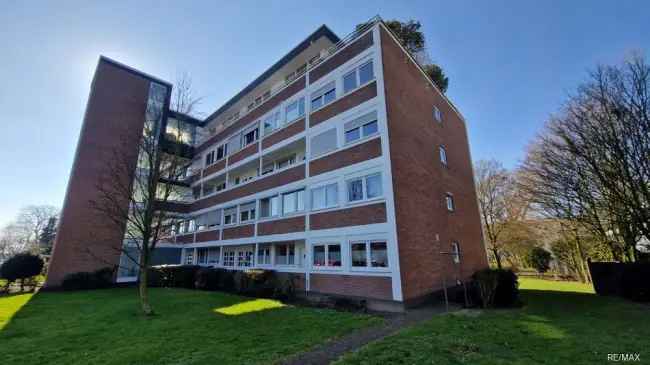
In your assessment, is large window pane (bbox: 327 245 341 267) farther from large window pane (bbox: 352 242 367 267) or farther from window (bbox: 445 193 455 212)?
window (bbox: 445 193 455 212)

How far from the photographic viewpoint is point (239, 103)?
28.9 m

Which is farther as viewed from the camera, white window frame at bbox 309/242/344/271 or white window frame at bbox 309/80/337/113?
white window frame at bbox 309/80/337/113

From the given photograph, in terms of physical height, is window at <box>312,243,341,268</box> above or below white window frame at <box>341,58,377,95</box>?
below

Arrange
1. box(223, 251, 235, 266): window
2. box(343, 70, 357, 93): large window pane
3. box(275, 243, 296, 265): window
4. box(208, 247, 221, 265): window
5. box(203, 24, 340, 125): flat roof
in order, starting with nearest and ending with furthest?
box(343, 70, 357, 93): large window pane, box(275, 243, 296, 265): window, box(203, 24, 340, 125): flat roof, box(223, 251, 235, 266): window, box(208, 247, 221, 265): window

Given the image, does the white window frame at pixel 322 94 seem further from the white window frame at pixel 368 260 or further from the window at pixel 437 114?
the white window frame at pixel 368 260

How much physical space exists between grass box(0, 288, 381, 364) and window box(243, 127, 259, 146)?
44.2 feet

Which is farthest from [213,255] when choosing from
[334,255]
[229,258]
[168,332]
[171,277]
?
[168,332]

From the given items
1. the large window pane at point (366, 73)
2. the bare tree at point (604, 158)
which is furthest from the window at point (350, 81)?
the bare tree at point (604, 158)

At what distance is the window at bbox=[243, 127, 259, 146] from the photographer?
75.6 ft

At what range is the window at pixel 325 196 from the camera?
15.1 m

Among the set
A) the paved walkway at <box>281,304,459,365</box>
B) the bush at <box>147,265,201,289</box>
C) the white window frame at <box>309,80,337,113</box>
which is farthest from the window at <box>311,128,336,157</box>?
the bush at <box>147,265,201,289</box>

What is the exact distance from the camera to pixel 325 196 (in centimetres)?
1555

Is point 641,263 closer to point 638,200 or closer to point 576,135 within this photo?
point 638,200

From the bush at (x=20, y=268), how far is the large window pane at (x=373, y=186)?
2479 centimetres
